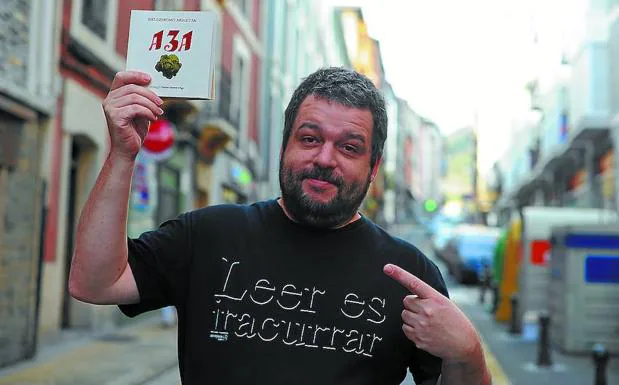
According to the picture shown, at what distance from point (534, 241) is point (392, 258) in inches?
500

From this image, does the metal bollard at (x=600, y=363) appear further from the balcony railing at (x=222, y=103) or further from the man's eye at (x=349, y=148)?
the balcony railing at (x=222, y=103)

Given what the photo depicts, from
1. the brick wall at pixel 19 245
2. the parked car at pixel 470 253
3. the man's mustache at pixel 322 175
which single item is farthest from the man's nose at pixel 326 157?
the parked car at pixel 470 253

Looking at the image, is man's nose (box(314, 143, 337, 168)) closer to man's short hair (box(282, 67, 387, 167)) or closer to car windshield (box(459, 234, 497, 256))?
man's short hair (box(282, 67, 387, 167))

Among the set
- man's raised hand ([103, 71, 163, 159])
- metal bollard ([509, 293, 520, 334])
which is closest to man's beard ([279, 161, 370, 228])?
man's raised hand ([103, 71, 163, 159])

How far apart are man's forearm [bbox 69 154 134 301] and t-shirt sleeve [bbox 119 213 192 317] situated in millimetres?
148

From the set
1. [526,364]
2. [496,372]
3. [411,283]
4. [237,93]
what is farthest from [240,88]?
[411,283]

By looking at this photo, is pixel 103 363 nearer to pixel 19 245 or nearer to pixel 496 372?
pixel 19 245

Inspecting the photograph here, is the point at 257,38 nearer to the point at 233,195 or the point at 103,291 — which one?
the point at 233,195

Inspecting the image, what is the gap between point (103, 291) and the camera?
2.16 metres

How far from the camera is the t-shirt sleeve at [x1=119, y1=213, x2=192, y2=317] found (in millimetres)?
2285

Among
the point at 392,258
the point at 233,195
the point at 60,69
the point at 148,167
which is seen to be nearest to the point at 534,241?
the point at 148,167

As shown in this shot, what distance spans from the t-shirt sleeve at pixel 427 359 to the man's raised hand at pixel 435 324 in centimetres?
18

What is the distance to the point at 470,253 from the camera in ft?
86.3

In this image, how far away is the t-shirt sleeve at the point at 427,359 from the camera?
2.27 meters
